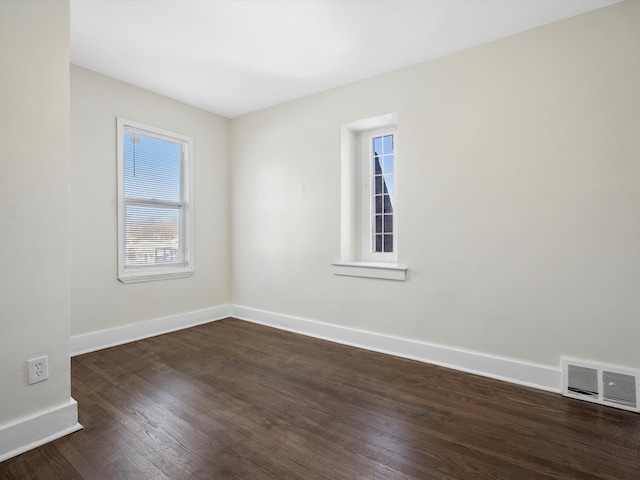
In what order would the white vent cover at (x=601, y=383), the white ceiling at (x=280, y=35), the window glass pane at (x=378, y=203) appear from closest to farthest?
the white vent cover at (x=601, y=383), the white ceiling at (x=280, y=35), the window glass pane at (x=378, y=203)

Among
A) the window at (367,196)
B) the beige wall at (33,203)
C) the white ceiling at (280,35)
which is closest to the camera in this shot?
the beige wall at (33,203)

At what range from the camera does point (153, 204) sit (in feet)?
11.8

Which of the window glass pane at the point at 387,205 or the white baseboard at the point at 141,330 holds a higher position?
the window glass pane at the point at 387,205

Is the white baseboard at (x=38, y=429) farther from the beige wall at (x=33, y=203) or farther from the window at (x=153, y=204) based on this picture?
the window at (x=153, y=204)

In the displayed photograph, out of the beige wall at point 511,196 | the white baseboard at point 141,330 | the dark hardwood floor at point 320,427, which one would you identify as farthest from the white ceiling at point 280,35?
the dark hardwood floor at point 320,427

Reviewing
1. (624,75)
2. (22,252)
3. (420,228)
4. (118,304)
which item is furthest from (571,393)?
→ (118,304)

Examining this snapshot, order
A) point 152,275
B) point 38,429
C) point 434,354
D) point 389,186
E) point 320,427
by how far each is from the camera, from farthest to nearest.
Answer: point 152,275, point 389,186, point 434,354, point 320,427, point 38,429

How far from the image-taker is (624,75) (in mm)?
2096

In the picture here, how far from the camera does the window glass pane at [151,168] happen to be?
3404 millimetres

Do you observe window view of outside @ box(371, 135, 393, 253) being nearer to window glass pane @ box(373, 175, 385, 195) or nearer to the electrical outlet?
window glass pane @ box(373, 175, 385, 195)

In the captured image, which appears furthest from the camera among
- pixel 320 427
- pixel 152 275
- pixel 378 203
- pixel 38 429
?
pixel 152 275

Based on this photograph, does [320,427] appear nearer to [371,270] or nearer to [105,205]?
[371,270]

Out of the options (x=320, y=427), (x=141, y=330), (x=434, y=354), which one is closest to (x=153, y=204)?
(x=141, y=330)

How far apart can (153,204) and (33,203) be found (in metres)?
1.91
